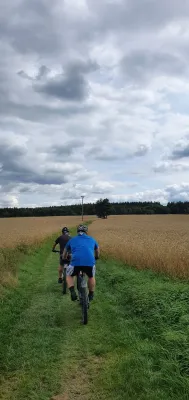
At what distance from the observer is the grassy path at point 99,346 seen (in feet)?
17.7

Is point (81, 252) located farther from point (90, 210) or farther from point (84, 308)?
point (90, 210)

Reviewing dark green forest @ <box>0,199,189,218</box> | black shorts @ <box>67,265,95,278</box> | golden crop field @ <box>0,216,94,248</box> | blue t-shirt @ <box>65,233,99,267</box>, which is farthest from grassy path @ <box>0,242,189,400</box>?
dark green forest @ <box>0,199,189,218</box>

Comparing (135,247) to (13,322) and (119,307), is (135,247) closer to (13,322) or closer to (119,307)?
(119,307)

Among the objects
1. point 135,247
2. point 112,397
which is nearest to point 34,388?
point 112,397

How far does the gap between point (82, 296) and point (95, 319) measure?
69 cm

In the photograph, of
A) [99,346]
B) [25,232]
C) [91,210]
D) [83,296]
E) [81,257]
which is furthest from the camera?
[91,210]

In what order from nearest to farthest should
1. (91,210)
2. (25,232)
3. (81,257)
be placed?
(81,257) → (25,232) → (91,210)

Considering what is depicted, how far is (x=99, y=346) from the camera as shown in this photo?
23.5ft

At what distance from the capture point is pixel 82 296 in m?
9.04

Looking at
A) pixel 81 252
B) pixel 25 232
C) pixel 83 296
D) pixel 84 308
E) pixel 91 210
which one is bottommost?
pixel 84 308

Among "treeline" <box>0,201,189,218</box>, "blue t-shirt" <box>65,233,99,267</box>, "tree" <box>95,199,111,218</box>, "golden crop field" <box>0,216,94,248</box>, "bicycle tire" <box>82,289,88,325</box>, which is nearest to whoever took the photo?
"bicycle tire" <box>82,289,88,325</box>

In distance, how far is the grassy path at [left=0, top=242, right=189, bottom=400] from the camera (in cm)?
540

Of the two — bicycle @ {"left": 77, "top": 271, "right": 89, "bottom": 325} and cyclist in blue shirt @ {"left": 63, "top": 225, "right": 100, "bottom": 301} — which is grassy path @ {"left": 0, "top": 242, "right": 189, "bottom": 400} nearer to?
bicycle @ {"left": 77, "top": 271, "right": 89, "bottom": 325}

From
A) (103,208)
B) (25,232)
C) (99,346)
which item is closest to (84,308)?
(99,346)
